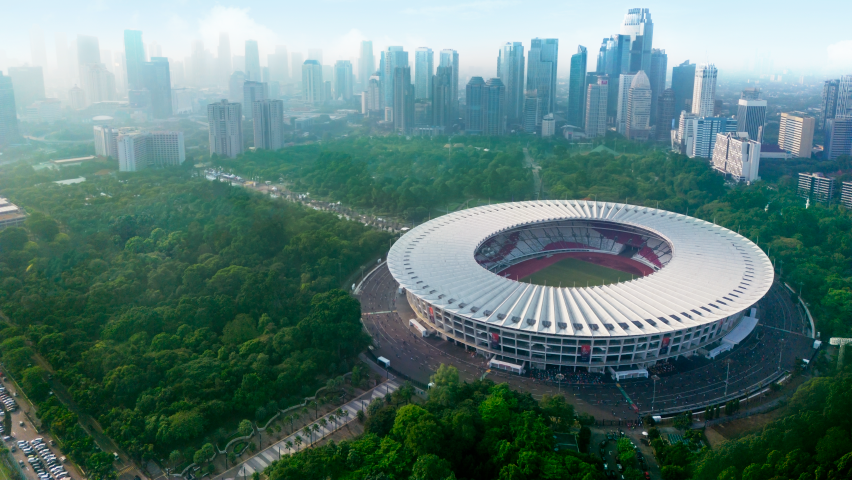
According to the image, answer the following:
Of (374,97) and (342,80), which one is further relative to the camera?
(342,80)

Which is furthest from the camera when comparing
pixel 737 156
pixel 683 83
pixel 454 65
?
pixel 454 65

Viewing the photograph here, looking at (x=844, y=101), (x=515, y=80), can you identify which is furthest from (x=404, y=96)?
(x=844, y=101)

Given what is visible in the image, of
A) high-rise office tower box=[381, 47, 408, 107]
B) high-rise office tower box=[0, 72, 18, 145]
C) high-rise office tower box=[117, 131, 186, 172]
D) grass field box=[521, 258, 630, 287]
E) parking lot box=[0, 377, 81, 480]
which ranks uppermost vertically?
high-rise office tower box=[381, 47, 408, 107]

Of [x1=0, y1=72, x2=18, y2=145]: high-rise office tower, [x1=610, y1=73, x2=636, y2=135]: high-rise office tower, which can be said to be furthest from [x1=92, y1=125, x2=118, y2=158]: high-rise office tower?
[x1=610, y1=73, x2=636, y2=135]: high-rise office tower

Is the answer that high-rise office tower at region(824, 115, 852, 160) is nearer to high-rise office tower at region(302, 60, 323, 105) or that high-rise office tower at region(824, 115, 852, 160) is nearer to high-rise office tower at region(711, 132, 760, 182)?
high-rise office tower at region(711, 132, 760, 182)

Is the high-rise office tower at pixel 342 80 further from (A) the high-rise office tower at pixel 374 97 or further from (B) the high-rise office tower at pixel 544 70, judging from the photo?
(B) the high-rise office tower at pixel 544 70

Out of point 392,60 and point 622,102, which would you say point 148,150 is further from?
point 622,102

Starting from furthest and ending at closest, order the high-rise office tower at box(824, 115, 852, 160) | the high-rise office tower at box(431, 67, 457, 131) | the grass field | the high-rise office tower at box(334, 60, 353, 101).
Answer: the high-rise office tower at box(334, 60, 353, 101)
the high-rise office tower at box(431, 67, 457, 131)
the high-rise office tower at box(824, 115, 852, 160)
the grass field
